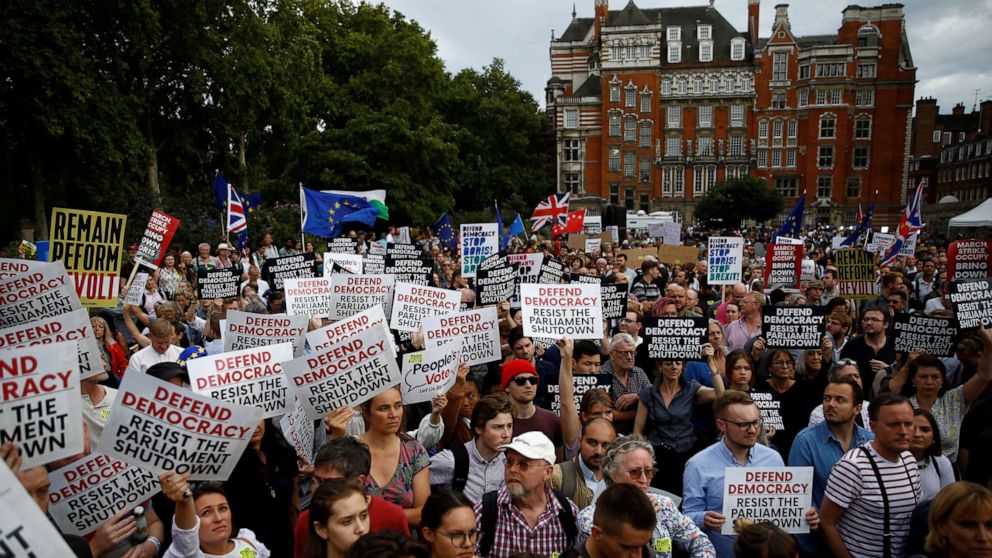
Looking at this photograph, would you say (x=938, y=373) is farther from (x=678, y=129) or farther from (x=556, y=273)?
(x=678, y=129)

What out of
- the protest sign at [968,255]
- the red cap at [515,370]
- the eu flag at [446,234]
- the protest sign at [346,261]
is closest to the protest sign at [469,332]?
the red cap at [515,370]

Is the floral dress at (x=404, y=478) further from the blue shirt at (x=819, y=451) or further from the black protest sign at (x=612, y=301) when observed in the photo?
the black protest sign at (x=612, y=301)

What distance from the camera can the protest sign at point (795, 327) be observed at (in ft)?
21.6

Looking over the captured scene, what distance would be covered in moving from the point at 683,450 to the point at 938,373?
1967 millimetres

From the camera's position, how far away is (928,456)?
414cm

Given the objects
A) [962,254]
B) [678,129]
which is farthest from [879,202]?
[962,254]

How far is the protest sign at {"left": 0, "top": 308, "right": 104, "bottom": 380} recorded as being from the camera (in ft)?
16.3

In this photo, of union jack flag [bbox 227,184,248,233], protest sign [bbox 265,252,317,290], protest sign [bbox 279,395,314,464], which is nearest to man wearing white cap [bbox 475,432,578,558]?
protest sign [bbox 279,395,314,464]

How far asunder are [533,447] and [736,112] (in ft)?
243

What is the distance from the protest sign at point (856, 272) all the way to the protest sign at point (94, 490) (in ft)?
32.4

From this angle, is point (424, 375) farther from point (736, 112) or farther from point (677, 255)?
point (736, 112)

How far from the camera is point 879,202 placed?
68688 mm

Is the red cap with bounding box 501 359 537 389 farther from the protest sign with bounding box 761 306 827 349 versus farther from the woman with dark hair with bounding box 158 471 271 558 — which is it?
the protest sign with bounding box 761 306 827 349

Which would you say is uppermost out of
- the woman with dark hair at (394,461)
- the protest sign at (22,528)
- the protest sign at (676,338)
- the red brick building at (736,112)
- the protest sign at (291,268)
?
the red brick building at (736,112)
